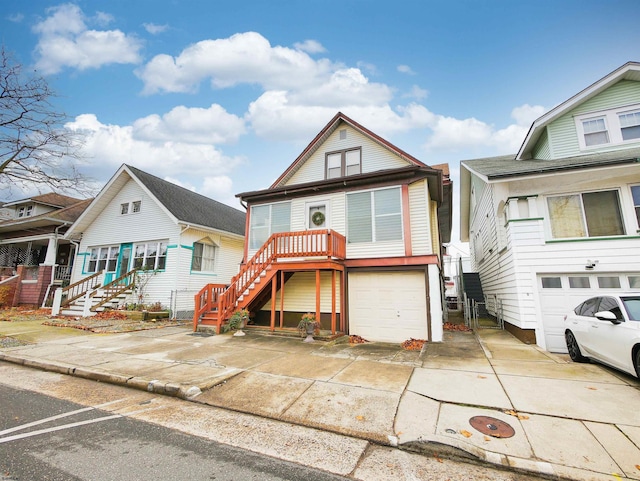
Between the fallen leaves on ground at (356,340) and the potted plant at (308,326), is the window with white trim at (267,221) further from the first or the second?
the fallen leaves on ground at (356,340)

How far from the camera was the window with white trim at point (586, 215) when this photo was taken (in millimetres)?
8359

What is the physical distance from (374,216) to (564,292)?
6.13 m

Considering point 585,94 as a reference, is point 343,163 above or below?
below

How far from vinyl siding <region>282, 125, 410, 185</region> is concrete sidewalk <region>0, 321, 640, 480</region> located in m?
7.39

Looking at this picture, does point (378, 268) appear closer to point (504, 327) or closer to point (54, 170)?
point (504, 327)

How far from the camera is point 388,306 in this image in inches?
396

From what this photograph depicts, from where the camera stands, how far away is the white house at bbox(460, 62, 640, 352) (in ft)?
26.4

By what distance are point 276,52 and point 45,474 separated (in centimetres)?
1834

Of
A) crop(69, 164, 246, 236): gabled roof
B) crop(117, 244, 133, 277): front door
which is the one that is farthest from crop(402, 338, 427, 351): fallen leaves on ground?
crop(117, 244, 133, 277): front door

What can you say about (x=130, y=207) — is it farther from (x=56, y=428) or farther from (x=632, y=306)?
(x=632, y=306)

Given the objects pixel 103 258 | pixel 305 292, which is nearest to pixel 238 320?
pixel 305 292

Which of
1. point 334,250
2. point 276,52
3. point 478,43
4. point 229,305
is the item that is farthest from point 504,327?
point 276,52

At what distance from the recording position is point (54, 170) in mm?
11383

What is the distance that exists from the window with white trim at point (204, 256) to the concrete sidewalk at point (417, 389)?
23.8ft
